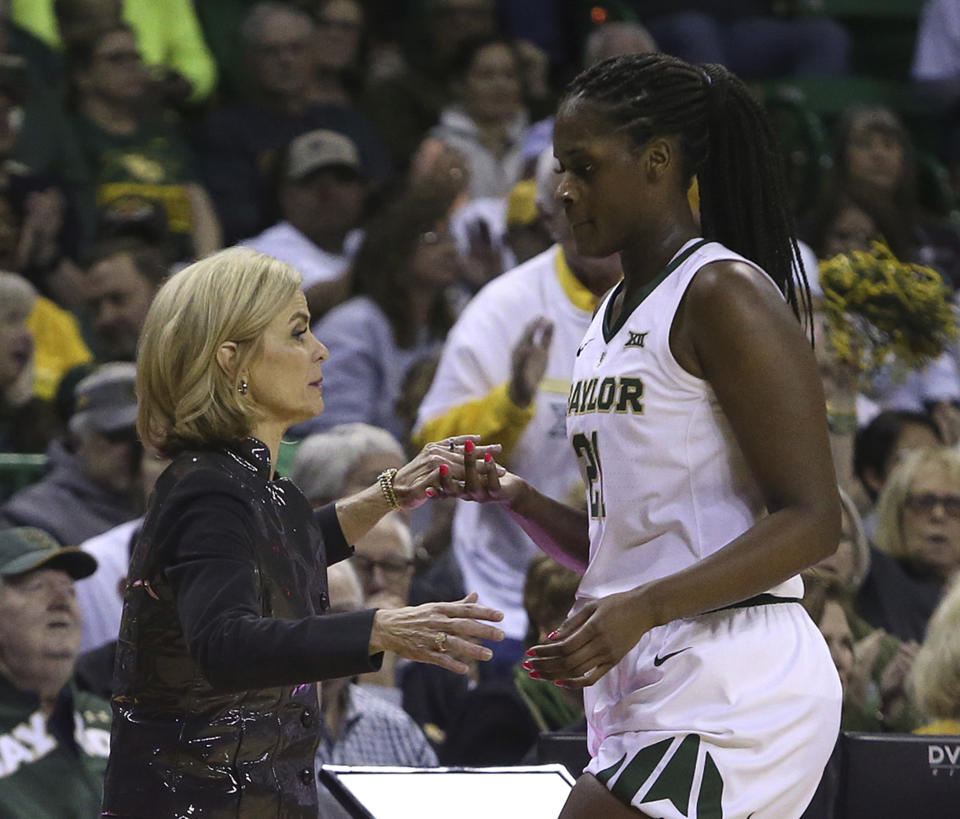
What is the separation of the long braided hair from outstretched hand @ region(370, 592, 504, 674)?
71 cm

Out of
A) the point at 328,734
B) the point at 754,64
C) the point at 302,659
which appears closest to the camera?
the point at 302,659

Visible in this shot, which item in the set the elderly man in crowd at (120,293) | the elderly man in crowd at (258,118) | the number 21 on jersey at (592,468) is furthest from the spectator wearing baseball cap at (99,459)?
the number 21 on jersey at (592,468)

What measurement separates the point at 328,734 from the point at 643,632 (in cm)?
206

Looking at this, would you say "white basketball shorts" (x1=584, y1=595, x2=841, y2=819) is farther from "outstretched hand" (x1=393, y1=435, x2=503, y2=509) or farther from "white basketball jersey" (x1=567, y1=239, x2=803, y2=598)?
"outstretched hand" (x1=393, y1=435, x2=503, y2=509)

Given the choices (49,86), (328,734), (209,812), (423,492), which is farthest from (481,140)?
(209,812)

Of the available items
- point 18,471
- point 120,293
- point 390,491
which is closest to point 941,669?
point 390,491

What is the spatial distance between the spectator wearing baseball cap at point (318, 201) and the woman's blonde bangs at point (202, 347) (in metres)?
4.49

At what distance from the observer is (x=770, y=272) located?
2.59 meters

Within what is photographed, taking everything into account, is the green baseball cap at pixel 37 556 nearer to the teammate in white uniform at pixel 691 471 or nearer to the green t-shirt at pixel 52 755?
the green t-shirt at pixel 52 755

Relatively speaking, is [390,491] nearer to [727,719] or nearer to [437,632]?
[437,632]

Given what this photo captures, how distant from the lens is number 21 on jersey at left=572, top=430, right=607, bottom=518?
2488 millimetres

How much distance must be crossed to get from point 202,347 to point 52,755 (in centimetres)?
187

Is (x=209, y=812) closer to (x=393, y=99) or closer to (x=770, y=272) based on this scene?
(x=770, y=272)

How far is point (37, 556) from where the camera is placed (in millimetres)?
4164
